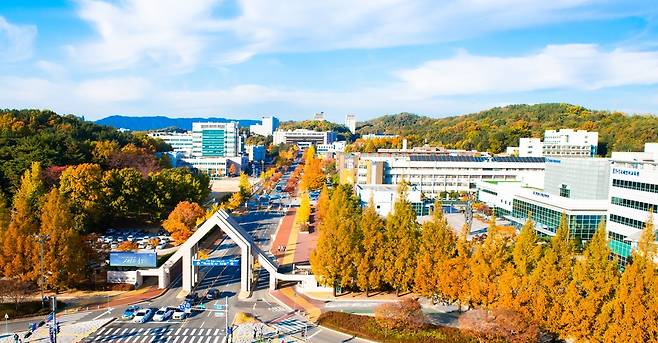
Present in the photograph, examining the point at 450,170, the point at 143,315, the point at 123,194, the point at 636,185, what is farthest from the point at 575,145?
the point at 143,315

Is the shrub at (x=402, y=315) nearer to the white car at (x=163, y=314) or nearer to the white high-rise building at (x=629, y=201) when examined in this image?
the white car at (x=163, y=314)

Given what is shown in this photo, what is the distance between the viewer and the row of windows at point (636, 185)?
31.9m

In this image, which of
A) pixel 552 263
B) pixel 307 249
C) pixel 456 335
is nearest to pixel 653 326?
pixel 552 263

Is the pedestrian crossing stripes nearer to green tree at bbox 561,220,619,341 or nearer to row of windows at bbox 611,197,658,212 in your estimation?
green tree at bbox 561,220,619,341

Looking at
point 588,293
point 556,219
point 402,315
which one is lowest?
point 402,315

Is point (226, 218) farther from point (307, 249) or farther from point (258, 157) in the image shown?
point (258, 157)

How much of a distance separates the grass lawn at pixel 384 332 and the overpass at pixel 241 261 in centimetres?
539

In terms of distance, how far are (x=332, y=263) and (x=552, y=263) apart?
1139 centimetres

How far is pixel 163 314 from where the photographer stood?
25094 mm

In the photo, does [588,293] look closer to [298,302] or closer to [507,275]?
[507,275]

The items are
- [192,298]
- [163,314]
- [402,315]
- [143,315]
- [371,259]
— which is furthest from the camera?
[192,298]

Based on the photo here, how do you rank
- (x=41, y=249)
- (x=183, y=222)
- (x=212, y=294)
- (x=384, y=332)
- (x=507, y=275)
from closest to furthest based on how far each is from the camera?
(x=507, y=275) → (x=384, y=332) → (x=41, y=249) → (x=212, y=294) → (x=183, y=222)

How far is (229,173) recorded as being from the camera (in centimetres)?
10412

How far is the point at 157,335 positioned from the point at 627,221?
31158mm
